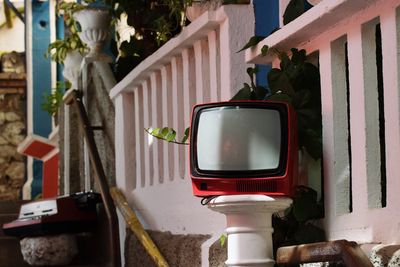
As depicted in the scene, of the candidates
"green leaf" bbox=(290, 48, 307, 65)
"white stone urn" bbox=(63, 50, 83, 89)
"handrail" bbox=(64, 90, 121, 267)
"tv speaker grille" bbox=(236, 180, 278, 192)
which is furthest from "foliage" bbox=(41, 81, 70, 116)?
"tv speaker grille" bbox=(236, 180, 278, 192)

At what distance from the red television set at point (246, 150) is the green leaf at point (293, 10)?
0.59 meters

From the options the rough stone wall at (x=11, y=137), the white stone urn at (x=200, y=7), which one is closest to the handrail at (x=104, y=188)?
the white stone urn at (x=200, y=7)

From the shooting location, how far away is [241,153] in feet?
9.29

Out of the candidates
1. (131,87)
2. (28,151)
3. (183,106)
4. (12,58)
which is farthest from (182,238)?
(12,58)

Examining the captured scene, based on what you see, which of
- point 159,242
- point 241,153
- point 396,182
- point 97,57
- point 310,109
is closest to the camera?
point 396,182

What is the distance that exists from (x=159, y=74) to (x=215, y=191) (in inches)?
89.3

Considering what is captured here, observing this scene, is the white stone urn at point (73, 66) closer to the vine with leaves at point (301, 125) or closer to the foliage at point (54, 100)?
the foliage at point (54, 100)

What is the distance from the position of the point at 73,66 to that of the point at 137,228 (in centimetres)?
247

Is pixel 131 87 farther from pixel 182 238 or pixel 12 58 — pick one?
pixel 12 58

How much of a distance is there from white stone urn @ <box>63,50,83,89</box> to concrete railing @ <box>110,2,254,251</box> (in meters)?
1.35

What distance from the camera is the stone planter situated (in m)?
5.68

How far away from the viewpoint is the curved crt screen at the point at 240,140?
112 inches

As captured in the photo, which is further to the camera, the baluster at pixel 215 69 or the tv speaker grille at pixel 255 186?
the baluster at pixel 215 69

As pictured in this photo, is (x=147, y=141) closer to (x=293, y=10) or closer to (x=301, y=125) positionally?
(x=293, y=10)
